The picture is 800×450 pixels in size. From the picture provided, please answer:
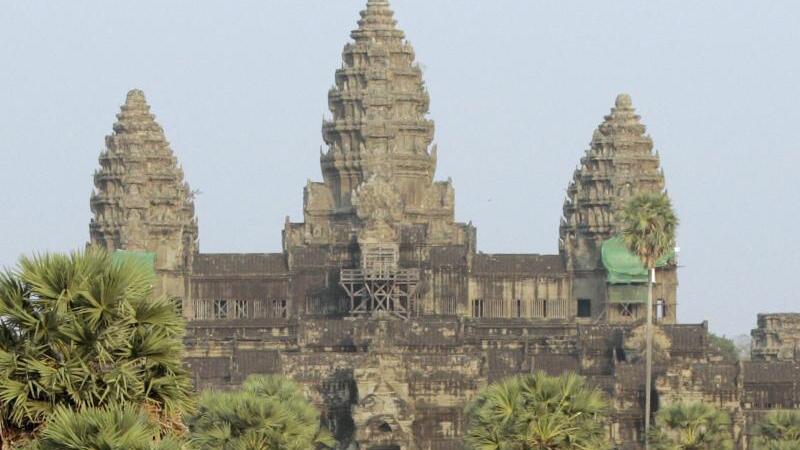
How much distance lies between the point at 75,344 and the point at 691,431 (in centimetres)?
6581

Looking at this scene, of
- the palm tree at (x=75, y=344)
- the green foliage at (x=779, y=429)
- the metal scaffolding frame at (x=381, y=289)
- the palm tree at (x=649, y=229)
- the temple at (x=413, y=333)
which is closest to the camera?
the palm tree at (x=75, y=344)

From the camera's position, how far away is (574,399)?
3750 inches

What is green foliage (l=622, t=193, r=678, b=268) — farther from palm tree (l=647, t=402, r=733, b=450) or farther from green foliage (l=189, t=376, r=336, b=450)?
green foliage (l=189, t=376, r=336, b=450)

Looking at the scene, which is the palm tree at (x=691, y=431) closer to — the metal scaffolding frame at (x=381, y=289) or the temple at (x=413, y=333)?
the temple at (x=413, y=333)

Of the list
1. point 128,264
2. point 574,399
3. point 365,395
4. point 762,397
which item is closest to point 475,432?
point 574,399

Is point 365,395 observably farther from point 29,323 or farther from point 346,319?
point 29,323

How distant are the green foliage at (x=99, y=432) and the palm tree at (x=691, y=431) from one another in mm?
64376

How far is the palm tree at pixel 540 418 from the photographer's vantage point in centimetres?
9194

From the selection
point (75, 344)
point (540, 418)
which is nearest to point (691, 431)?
point (540, 418)

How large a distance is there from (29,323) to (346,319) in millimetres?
124509

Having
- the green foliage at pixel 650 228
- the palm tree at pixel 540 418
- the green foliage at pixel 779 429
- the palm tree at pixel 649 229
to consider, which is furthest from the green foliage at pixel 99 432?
the green foliage at pixel 650 228

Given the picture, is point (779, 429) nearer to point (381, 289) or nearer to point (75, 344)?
point (75, 344)

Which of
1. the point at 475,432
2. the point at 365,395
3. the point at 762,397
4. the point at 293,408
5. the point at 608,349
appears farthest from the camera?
the point at 608,349

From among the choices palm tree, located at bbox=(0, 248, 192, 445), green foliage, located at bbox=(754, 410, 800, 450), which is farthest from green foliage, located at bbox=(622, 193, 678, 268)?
palm tree, located at bbox=(0, 248, 192, 445)
